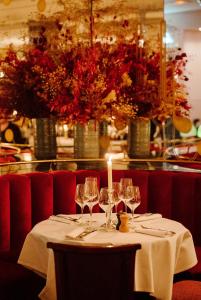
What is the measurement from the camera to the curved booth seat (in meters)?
3.28

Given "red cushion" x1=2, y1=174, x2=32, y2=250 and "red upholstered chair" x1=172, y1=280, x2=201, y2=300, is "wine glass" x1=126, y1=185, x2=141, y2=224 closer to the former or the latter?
"red upholstered chair" x1=172, y1=280, x2=201, y2=300

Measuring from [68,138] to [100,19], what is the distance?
2452 mm

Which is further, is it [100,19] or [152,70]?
[100,19]

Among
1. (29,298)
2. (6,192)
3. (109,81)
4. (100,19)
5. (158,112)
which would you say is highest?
(100,19)

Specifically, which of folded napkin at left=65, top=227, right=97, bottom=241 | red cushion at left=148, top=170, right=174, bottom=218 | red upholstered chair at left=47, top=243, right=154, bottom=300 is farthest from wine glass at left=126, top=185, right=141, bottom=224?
red cushion at left=148, top=170, right=174, bottom=218

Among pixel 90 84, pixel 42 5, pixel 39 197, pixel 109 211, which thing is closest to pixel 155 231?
pixel 109 211

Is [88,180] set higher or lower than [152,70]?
lower

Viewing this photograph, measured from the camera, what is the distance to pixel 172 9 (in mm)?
8211

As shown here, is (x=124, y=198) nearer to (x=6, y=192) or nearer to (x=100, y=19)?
(x=6, y=192)

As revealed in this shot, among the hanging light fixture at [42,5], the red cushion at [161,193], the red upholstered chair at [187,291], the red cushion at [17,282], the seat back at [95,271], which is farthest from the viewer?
the hanging light fixture at [42,5]

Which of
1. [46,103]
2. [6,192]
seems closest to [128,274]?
[6,192]

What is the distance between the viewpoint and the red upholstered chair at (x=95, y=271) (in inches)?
74.1

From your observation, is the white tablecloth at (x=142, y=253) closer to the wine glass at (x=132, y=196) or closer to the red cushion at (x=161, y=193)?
the wine glass at (x=132, y=196)

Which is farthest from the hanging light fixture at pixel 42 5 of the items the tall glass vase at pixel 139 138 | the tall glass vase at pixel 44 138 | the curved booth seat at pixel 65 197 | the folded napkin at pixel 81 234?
the folded napkin at pixel 81 234
